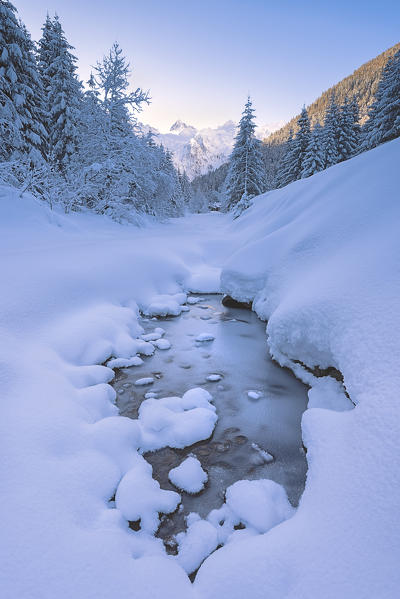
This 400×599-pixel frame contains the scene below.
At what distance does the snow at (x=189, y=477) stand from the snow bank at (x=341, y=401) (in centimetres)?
70

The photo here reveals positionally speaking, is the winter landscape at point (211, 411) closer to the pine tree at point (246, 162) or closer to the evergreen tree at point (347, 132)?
the pine tree at point (246, 162)

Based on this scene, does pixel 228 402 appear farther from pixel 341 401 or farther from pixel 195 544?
pixel 195 544

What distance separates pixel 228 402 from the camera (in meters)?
4.00

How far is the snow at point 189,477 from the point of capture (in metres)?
2.68

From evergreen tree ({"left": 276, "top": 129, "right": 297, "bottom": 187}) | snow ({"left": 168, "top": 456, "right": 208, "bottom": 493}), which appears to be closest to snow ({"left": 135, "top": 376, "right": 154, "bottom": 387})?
snow ({"left": 168, "top": 456, "right": 208, "bottom": 493})

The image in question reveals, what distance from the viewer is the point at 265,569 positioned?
1692 mm

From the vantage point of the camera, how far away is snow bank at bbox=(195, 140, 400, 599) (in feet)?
5.20

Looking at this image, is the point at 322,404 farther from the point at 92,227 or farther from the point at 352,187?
the point at 92,227

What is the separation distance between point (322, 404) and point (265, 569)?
7.44ft

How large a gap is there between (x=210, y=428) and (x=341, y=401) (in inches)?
66.4

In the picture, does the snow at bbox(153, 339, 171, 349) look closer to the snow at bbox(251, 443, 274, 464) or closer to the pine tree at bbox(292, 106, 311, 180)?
the snow at bbox(251, 443, 274, 464)

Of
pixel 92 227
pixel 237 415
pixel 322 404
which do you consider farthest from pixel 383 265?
pixel 92 227

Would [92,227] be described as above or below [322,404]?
above

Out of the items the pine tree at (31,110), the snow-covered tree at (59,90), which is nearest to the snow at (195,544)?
the pine tree at (31,110)
